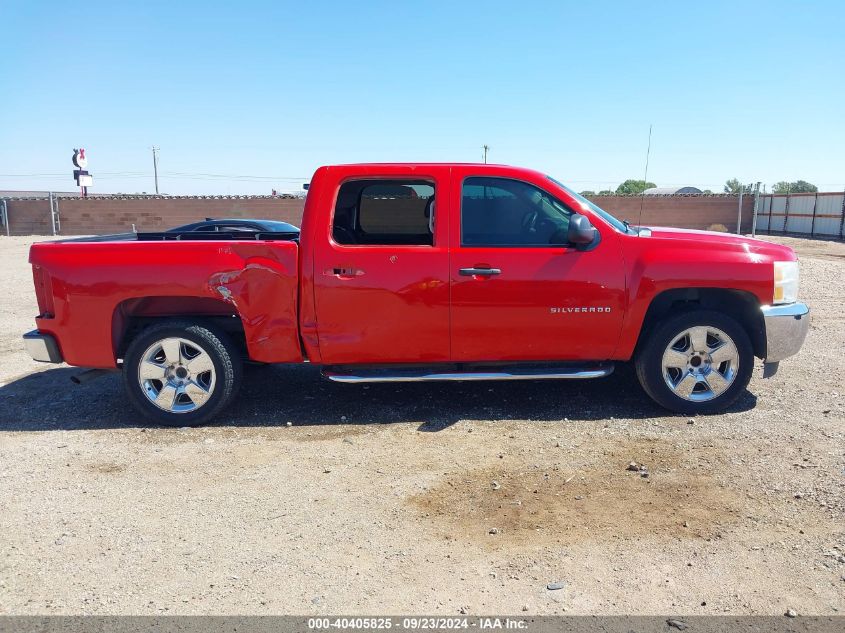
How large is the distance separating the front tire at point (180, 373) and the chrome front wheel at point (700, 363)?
136 inches

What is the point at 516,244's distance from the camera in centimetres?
494

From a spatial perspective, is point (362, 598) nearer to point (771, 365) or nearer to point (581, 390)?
point (581, 390)

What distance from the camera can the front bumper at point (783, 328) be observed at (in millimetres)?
4996

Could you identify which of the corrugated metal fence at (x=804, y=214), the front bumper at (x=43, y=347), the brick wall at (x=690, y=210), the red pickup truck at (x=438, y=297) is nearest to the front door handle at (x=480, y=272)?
the red pickup truck at (x=438, y=297)

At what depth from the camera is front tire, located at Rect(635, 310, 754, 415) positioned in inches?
198

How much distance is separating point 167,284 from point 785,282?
4776mm

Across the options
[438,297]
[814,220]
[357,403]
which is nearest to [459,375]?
[438,297]

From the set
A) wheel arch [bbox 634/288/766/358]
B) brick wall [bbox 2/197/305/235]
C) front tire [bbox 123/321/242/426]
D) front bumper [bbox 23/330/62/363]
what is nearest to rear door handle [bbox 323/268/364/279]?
front tire [bbox 123/321/242/426]

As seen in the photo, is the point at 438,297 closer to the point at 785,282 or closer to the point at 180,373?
the point at 180,373

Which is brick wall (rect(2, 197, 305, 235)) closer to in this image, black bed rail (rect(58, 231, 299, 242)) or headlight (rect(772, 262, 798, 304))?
black bed rail (rect(58, 231, 299, 242))

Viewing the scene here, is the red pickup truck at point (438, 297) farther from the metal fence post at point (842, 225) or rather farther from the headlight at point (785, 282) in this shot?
the metal fence post at point (842, 225)

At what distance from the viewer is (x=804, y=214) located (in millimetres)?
29766

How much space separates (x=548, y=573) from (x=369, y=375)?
230 centimetres

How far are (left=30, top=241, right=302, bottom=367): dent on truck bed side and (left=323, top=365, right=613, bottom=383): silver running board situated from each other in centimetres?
47
